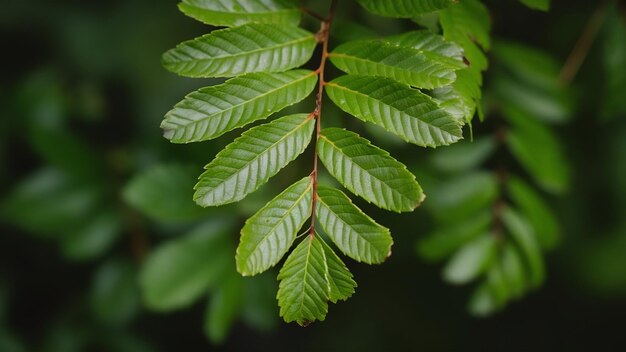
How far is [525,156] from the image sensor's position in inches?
51.5

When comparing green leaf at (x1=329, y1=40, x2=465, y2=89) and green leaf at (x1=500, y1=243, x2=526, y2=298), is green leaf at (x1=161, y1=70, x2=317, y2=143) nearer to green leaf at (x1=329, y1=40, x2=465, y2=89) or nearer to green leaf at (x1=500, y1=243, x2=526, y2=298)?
green leaf at (x1=329, y1=40, x2=465, y2=89)

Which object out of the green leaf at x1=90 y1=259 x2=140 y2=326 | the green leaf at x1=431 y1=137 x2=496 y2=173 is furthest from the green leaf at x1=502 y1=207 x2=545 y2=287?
the green leaf at x1=90 y1=259 x2=140 y2=326

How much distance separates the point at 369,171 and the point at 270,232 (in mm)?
154

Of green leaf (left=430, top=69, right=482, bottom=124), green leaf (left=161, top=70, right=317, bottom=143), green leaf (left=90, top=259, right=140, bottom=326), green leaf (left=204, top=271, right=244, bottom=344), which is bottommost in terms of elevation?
green leaf (left=90, top=259, right=140, bottom=326)

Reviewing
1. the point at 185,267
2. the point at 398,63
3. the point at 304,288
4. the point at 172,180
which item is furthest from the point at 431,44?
the point at 185,267

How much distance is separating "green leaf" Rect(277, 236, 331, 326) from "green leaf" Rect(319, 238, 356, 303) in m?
0.01

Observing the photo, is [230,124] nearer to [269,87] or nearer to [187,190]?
[269,87]

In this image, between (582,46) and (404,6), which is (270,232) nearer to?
(404,6)

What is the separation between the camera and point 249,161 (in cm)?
76

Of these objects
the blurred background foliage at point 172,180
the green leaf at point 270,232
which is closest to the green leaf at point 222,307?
the blurred background foliage at point 172,180

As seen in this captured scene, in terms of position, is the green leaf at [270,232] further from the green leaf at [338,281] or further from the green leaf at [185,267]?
the green leaf at [185,267]

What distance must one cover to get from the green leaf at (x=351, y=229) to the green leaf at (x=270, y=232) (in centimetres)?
3

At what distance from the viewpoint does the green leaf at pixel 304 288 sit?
764 millimetres

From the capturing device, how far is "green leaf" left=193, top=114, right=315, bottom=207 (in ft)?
2.44
